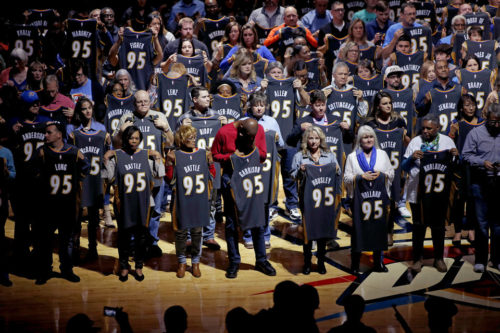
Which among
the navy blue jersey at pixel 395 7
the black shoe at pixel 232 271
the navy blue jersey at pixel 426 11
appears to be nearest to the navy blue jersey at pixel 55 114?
the black shoe at pixel 232 271

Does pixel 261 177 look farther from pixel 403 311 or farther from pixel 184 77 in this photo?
pixel 184 77

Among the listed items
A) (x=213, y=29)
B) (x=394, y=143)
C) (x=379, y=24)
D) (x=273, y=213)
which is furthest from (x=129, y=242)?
(x=379, y=24)

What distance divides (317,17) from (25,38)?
15.4ft

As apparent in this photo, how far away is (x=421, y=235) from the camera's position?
23.1 feet

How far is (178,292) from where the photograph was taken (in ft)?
21.8

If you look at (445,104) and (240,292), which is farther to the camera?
(445,104)

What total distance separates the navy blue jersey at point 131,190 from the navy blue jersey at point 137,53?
3121 millimetres

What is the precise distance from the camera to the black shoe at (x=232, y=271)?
22.9 feet

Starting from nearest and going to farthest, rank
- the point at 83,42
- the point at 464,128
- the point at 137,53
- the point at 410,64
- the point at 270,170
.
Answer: the point at 270,170 → the point at 464,128 → the point at 137,53 → the point at 410,64 → the point at 83,42

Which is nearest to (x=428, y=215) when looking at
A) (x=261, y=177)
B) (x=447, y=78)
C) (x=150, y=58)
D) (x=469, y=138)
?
(x=469, y=138)

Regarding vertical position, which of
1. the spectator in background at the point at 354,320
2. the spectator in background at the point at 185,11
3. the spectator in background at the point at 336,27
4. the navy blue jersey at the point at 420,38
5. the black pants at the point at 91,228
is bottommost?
the black pants at the point at 91,228

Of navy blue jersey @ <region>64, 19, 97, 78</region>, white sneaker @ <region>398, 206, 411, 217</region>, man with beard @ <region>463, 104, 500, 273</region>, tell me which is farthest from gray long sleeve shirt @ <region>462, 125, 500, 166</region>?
navy blue jersey @ <region>64, 19, 97, 78</region>

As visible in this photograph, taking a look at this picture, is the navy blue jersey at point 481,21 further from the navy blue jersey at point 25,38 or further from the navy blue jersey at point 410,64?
the navy blue jersey at point 25,38

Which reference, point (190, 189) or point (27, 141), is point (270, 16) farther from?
point (190, 189)
